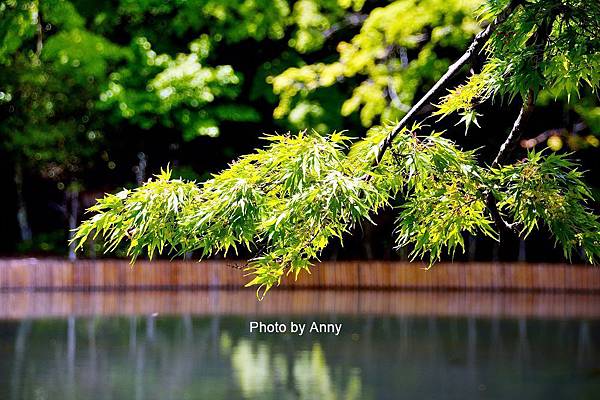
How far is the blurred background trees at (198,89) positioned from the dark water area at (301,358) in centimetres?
518

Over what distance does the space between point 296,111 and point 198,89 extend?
7.32 ft

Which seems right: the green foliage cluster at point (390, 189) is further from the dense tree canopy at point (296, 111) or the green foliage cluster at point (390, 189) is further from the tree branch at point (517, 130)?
the tree branch at point (517, 130)

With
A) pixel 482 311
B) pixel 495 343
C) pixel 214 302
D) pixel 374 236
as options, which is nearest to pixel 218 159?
pixel 374 236

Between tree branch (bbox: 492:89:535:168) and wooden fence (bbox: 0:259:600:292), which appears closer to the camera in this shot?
tree branch (bbox: 492:89:535:168)

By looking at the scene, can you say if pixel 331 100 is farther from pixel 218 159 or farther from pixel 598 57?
pixel 598 57

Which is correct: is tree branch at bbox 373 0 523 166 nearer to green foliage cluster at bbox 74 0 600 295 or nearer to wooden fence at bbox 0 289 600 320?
green foliage cluster at bbox 74 0 600 295

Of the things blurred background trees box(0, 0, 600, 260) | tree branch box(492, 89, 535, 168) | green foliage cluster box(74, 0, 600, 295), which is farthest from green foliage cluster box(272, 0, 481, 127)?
green foliage cluster box(74, 0, 600, 295)

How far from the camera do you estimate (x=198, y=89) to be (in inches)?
874

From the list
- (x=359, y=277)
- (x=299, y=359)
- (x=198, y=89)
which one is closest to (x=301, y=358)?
(x=299, y=359)

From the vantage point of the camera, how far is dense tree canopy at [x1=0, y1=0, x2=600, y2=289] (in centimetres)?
315

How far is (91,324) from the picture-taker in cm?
1697

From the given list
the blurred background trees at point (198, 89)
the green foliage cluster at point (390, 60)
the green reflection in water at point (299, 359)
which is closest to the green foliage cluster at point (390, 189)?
the green reflection in water at point (299, 359)

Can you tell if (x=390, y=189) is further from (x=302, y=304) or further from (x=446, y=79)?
(x=302, y=304)

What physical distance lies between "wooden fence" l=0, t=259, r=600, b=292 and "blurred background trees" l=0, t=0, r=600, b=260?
223cm
